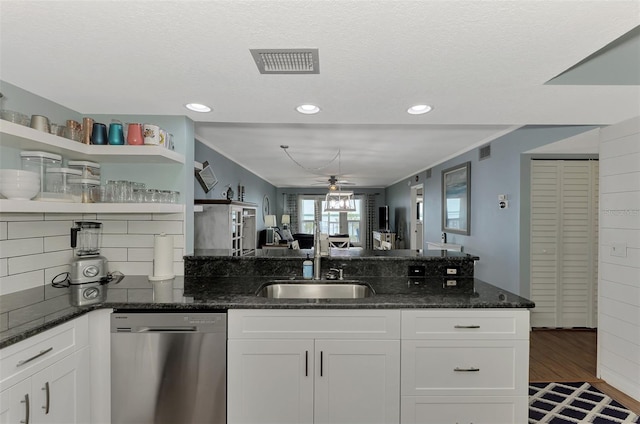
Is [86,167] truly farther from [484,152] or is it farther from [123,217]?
[484,152]

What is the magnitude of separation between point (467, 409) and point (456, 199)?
3413mm

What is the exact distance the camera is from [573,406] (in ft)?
7.38

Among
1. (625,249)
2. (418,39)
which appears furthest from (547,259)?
(418,39)

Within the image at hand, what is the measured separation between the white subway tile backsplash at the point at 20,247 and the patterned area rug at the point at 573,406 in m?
3.46

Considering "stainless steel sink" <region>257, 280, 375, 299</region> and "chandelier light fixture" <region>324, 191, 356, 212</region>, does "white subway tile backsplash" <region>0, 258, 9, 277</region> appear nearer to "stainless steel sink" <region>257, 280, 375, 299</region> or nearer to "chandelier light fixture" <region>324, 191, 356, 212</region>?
"stainless steel sink" <region>257, 280, 375, 299</region>

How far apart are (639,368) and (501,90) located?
2.32 meters

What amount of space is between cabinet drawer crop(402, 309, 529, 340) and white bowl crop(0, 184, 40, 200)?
215cm

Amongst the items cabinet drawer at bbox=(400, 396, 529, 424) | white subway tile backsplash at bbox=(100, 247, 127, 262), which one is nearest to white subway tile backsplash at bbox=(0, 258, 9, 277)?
white subway tile backsplash at bbox=(100, 247, 127, 262)

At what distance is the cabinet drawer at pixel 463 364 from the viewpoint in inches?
68.7

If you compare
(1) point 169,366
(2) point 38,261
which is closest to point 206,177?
(2) point 38,261

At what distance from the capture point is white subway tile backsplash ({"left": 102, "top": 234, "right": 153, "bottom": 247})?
7.73ft

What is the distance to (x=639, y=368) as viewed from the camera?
229cm

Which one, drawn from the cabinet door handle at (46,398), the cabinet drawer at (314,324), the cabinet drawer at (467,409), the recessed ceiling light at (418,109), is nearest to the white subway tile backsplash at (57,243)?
the cabinet door handle at (46,398)

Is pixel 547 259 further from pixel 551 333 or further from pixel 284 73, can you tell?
pixel 284 73
